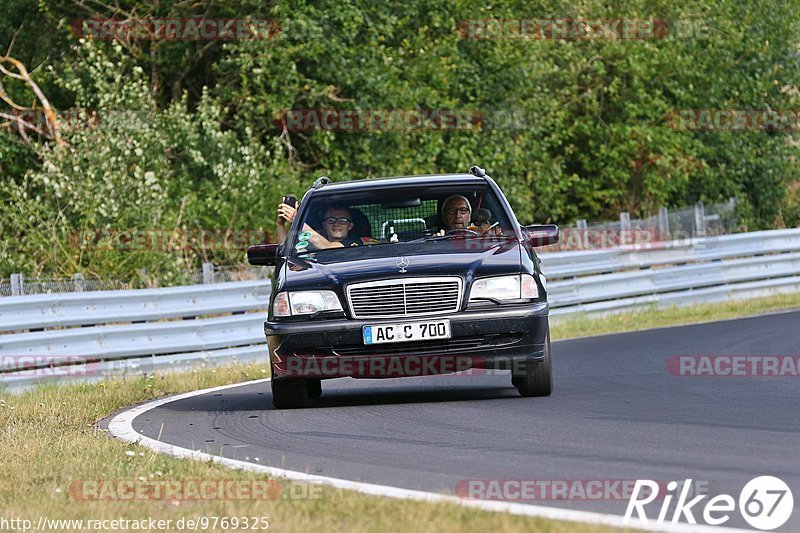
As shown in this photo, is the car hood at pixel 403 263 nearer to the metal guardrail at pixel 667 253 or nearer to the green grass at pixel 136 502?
the green grass at pixel 136 502

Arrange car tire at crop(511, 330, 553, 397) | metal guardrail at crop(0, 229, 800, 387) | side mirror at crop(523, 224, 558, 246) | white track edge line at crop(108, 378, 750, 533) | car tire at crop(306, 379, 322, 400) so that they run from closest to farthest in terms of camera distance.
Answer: white track edge line at crop(108, 378, 750, 533), car tire at crop(511, 330, 553, 397), side mirror at crop(523, 224, 558, 246), car tire at crop(306, 379, 322, 400), metal guardrail at crop(0, 229, 800, 387)

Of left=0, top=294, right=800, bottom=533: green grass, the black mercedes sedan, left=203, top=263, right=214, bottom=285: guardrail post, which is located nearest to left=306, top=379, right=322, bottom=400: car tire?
the black mercedes sedan

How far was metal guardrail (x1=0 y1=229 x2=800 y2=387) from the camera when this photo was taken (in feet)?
46.0

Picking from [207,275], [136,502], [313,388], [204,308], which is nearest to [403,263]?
A: [313,388]

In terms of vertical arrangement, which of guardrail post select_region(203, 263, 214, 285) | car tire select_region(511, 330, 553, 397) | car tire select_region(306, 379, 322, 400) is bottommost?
car tire select_region(306, 379, 322, 400)

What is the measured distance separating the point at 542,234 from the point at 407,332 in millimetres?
1580

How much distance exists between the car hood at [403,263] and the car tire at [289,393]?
0.71 meters

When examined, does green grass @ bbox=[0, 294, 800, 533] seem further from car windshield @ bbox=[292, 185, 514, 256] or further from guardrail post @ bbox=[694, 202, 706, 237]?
guardrail post @ bbox=[694, 202, 706, 237]

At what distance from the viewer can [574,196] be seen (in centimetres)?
3603

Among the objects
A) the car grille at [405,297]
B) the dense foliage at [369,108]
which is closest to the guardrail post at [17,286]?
the dense foliage at [369,108]

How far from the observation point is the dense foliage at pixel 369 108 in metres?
23.2

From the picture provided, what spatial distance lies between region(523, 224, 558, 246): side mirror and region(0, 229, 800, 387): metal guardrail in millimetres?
5409

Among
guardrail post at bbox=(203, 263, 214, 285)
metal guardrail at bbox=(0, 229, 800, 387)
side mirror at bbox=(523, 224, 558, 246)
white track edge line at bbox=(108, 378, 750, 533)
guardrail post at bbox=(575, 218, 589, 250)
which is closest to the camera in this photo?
white track edge line at bbox=(108, 378, 750, 533)

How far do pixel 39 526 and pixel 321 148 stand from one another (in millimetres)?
21959
